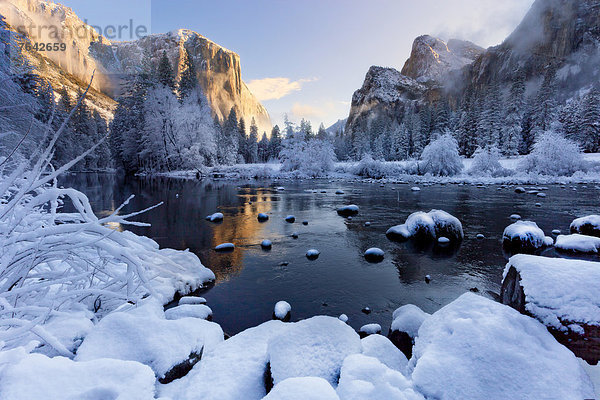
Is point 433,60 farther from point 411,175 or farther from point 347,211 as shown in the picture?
point 347,211

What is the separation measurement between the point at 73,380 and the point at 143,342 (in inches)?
36.0

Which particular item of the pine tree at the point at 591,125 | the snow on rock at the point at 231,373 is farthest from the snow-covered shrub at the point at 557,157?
the snow on rock at the point at 231,373

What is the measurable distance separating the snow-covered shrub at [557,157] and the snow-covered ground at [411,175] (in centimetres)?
142

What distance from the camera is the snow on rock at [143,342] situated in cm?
254

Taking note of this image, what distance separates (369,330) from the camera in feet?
13.6

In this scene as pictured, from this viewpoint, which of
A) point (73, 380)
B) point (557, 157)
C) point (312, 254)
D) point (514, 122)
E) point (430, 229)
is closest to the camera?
point (73, 380)

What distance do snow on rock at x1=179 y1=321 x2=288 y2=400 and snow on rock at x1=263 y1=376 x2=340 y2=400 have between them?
685mm

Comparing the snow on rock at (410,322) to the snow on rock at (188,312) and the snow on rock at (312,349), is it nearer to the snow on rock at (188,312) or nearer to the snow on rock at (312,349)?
the snow on rock at (312,349)

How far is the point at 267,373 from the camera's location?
2.68 metres

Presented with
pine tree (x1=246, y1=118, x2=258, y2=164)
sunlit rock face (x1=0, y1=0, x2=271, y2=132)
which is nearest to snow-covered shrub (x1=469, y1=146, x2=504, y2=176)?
pine tree (x1=246, y1=118, x2=258, y2=164)

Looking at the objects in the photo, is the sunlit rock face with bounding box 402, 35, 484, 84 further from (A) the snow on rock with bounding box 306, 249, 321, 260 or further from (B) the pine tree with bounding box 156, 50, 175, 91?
(A) the snow on rock with bounding box 306, 249, 321, 260

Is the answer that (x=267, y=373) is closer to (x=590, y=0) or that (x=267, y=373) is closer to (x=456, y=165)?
(x=456, y=165)

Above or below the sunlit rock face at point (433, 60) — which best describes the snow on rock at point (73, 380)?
below

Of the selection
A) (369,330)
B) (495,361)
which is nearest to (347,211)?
(369,330)
